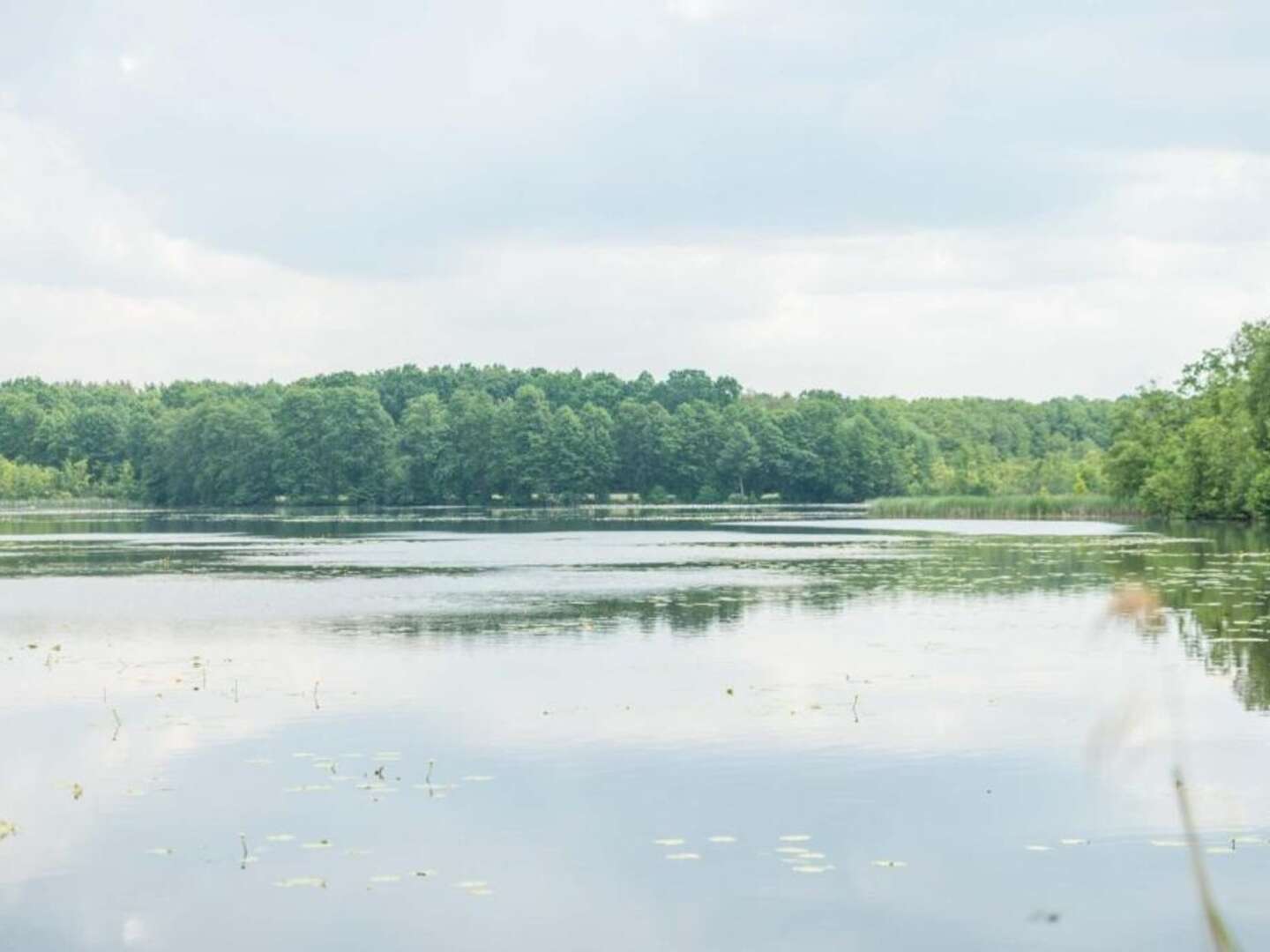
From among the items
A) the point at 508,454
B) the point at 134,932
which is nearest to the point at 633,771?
the point at 134,932

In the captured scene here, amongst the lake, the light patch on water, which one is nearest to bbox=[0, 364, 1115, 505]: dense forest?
the lake

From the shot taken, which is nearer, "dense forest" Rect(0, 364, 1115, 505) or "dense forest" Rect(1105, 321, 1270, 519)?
"dense forest" Rect(1105, 321, 1270, 519)

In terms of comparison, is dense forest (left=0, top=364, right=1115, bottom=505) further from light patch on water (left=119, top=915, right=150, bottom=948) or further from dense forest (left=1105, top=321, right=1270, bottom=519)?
light patch on water (left=119, top=915, right=150, bottom=948)

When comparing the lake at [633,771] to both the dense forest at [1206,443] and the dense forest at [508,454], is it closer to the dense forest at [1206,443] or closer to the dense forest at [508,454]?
the dense forest at [1206,443]

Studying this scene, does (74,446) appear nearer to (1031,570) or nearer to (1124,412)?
(1124,412)

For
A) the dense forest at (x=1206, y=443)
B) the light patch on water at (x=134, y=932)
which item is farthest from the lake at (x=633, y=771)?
the dense forest at (x=1206, y=443)

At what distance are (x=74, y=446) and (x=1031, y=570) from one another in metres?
167

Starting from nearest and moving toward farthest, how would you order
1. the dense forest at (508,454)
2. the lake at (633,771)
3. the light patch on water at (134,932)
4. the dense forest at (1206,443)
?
the light patch on water at (134,932), the lake at (633,771), the dense forest at (1206,443), the dense forest at (508,454)

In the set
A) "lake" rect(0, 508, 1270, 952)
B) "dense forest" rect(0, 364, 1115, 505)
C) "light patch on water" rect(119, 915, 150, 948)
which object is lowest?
"light patch on water" rect(119, 915, 150, 948)

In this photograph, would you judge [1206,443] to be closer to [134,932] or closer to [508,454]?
[134,932]

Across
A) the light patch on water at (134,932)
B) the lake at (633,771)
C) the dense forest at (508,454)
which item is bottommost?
the light patch on water at (134,932)

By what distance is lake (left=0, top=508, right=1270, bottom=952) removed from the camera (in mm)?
12352

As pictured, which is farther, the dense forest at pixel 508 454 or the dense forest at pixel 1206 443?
the dense forest at pixel 508 454

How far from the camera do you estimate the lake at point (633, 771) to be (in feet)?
40.5
